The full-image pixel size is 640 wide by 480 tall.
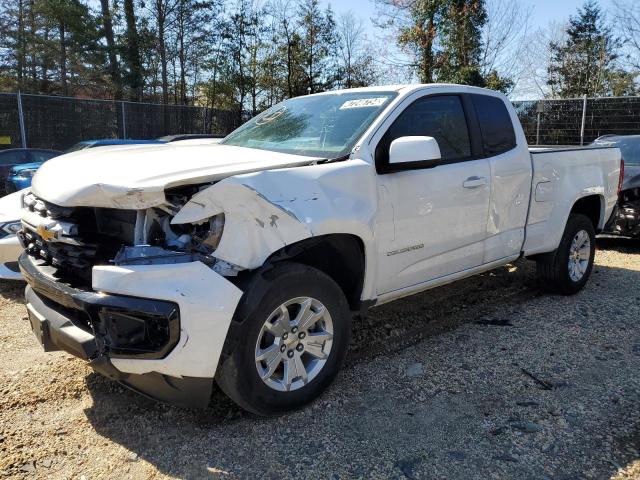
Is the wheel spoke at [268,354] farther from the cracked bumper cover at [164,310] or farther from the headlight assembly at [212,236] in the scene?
the headlight assembly at [212,236]

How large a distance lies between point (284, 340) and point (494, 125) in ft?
8.75

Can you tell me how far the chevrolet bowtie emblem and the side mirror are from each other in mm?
1966

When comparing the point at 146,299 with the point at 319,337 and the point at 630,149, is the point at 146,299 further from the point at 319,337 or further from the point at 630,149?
the point at 630,149

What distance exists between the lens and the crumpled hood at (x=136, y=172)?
2.59 metres

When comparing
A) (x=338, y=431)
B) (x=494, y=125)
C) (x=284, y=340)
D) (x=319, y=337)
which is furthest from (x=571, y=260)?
(x=284, y=340)

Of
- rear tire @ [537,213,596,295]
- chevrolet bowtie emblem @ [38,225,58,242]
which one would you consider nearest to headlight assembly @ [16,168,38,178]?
chevrolet bowtie emblem @ [38,225,58,242]

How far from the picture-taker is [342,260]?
334 cm

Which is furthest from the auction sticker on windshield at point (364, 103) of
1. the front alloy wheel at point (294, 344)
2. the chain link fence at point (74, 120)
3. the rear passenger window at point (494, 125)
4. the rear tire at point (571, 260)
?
the chain link fence at point (74, 120)

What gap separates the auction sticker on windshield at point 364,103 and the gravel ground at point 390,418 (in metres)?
1.79

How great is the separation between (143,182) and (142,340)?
0.76 m

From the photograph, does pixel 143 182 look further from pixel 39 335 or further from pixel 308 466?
pixel 308 466

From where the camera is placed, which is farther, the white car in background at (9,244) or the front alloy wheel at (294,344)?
the white car in background at (9,244)

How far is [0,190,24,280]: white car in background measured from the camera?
4762 mm

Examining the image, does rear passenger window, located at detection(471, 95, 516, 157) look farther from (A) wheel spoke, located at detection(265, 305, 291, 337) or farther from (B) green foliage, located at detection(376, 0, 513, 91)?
(B) green foliage, located at detection(376, 0, 513, 91)
